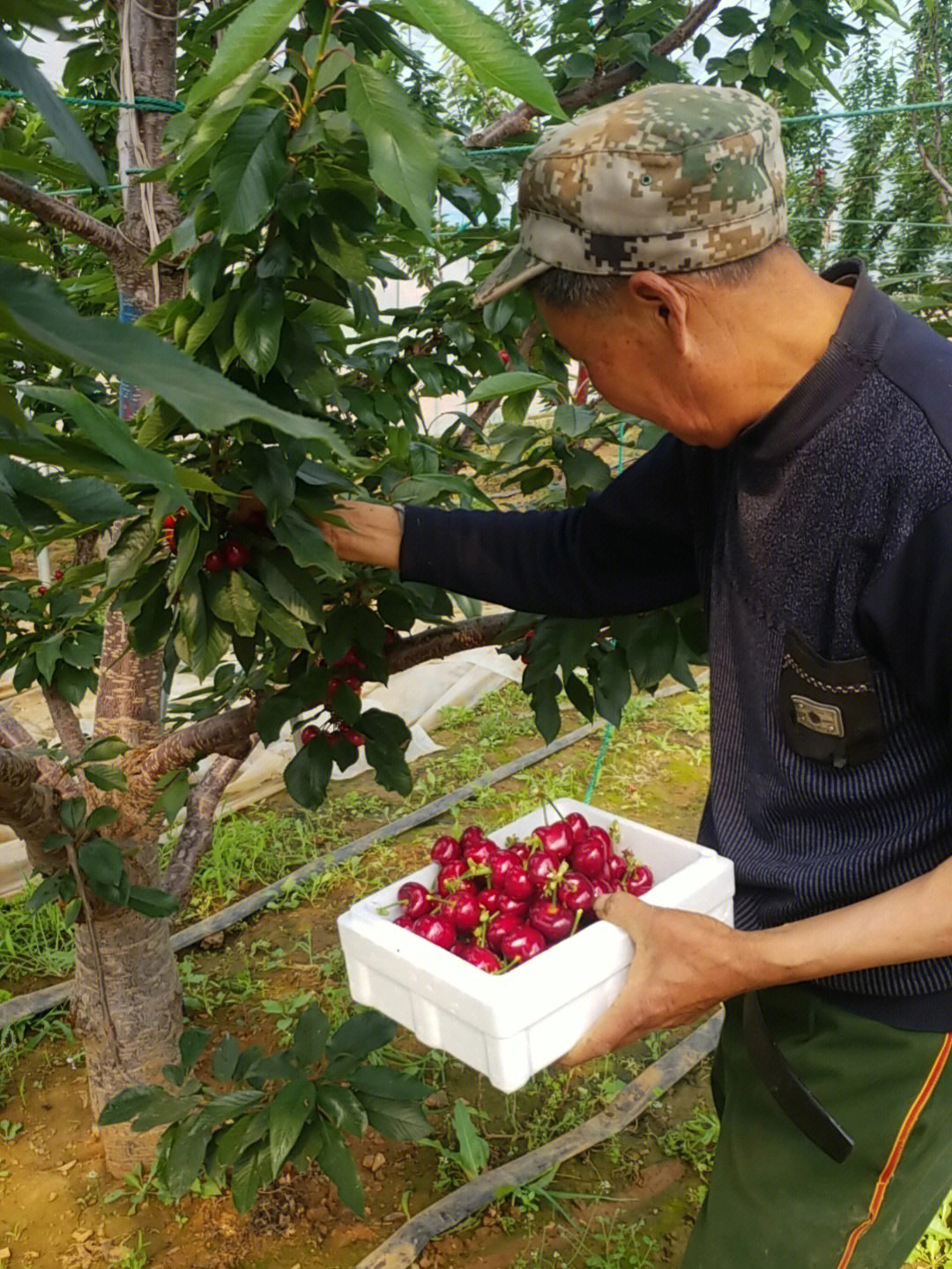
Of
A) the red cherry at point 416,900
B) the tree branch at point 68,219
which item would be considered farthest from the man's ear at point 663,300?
the tree branch at point 68,219

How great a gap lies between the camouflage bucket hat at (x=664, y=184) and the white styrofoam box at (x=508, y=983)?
70cm

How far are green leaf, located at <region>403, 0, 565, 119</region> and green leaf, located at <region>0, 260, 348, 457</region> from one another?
315 mm

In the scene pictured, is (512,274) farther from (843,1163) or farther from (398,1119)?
(398,1119)

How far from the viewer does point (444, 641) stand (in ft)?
5.94

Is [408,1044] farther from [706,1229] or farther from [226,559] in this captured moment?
[226,559]

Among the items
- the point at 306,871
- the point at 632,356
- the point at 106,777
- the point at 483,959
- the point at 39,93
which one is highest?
the point at 39,93

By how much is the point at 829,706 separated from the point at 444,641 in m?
0.79

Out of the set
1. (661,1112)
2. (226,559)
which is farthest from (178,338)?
(661,1112)

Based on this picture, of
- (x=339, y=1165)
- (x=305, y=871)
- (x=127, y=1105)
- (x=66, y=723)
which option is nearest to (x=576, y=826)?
(x=339, y=1165)

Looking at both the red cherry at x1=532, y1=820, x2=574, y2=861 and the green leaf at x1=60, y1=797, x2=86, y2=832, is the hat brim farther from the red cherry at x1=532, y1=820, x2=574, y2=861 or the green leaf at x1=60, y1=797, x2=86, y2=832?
the green leaf at x1=60, y1=797, x2=86, y2=832

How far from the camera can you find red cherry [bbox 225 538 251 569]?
4.52 ft

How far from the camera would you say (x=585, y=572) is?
4.91 ft

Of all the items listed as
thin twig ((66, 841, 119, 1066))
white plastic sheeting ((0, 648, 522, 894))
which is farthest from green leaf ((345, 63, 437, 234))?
white plastic sheeting ((0, 648, 522, 894))

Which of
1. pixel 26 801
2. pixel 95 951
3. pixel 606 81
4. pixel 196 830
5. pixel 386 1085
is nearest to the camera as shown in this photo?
pixel 386 1085
